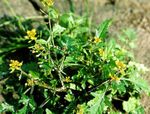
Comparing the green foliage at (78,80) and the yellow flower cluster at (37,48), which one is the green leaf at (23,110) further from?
the yellow flower cluster at (37,48)

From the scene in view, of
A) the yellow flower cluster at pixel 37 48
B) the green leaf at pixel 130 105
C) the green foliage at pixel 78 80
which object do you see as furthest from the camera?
the green leaf at pixel 130 105

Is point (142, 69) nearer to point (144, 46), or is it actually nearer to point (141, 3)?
point (144, 46)

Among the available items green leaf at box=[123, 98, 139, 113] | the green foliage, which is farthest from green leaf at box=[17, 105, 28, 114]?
green leaf at box=[123, 98, 139, 113]

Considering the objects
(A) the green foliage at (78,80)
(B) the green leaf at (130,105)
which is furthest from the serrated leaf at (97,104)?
(B) the green leaf at (130,105)

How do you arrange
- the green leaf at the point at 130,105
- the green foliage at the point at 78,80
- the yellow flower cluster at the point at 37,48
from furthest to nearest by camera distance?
the green leaf at the point at 130,105
the green foliage at the point at 78,80
the yellow flower cluster at the point at 37,48

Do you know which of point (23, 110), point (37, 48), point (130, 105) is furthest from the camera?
point (130, 105)

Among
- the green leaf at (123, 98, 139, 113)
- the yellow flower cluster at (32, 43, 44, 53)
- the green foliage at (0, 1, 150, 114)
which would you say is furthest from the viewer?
the green leaf at (123, 98, 139, 113)

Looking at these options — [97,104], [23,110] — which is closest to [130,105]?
[97,104]

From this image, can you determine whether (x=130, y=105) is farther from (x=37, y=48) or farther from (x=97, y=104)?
(x=37, y=48)

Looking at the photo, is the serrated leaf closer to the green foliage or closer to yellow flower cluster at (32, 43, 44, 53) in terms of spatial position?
the green foliage

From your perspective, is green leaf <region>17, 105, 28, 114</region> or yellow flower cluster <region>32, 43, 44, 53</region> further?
green leaf <region>17, 105, 28, 114</region>
